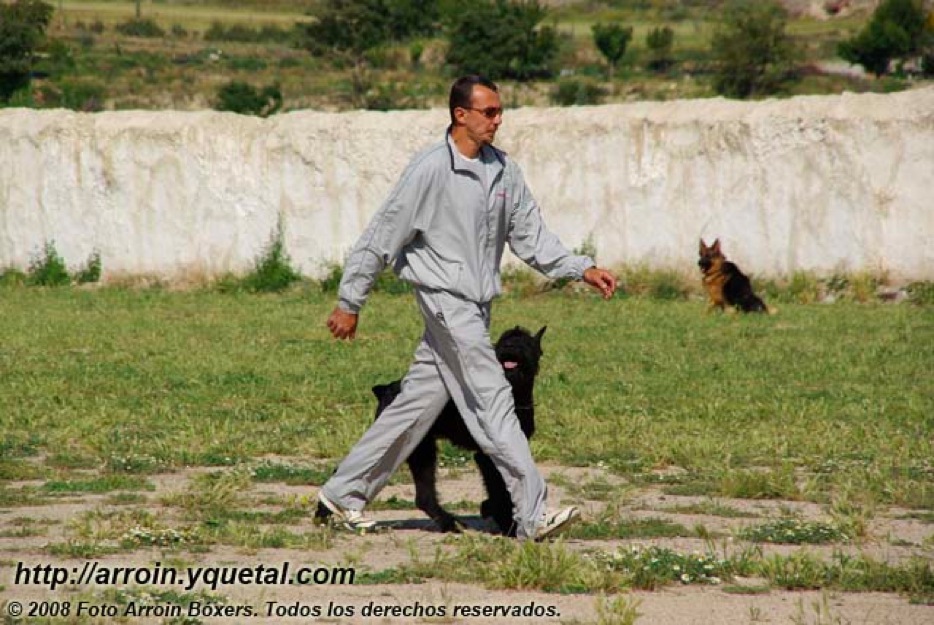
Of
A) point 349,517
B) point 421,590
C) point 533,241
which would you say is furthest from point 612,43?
point 421,590

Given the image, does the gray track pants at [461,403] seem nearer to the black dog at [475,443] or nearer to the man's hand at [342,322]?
the black dog at [475,443]

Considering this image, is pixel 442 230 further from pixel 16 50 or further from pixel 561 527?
pixel 16 50

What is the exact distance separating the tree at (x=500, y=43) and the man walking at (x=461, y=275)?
58.7 metres

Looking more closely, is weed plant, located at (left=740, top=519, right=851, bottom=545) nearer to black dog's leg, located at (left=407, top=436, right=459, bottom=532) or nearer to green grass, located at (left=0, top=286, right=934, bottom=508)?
→ green grass, located at (left=0, top=286, right=934, bottom=508)

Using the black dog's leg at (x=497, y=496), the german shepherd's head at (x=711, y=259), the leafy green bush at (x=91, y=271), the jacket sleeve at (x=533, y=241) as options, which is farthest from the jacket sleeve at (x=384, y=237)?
the leafy green bush at (x=91, y=271)

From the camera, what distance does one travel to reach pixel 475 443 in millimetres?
7402

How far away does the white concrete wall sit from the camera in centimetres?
1872

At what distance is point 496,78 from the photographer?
6512 centimetres

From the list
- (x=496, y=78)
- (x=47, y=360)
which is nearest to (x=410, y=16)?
(x=496, y=78)

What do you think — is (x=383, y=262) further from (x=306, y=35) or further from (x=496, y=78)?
(x=306, y=35)

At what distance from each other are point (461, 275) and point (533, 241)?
490 millimetres

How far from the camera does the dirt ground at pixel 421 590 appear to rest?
5.92m

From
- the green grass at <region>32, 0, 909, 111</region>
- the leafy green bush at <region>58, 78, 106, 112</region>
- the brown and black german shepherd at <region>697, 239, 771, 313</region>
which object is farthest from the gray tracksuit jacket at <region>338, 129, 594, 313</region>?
the leafy green bush at <region>58, 78, 106, 112</region>

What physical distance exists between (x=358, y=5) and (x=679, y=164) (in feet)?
168
